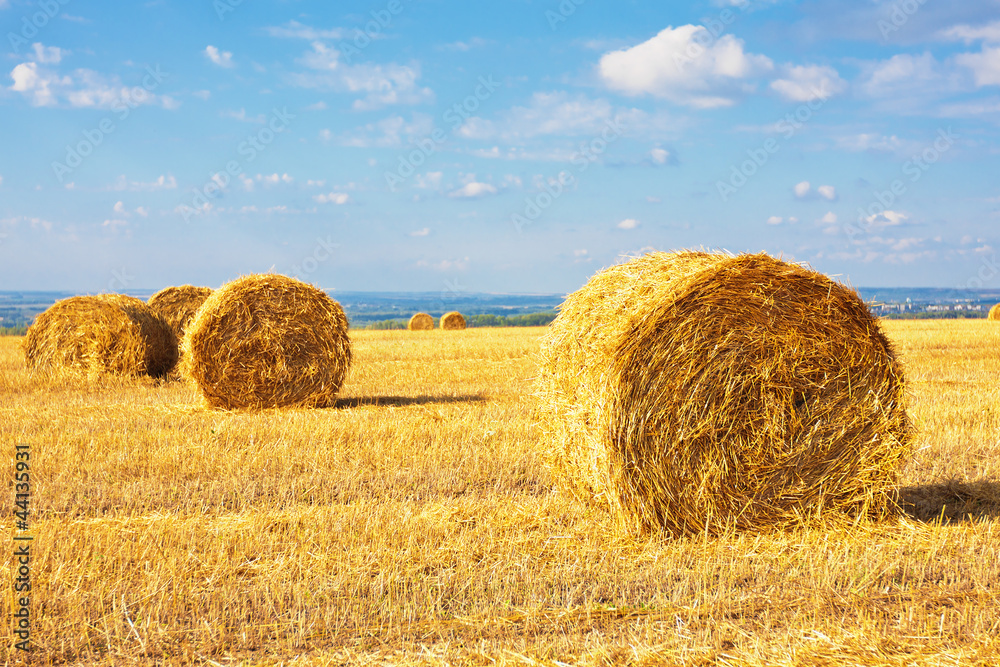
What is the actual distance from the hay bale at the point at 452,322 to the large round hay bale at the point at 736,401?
32.9 meters

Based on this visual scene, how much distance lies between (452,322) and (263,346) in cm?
2728

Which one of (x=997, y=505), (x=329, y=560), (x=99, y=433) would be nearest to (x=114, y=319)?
(x=99, y=433)

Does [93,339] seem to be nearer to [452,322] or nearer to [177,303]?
[177,303]

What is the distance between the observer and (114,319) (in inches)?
648

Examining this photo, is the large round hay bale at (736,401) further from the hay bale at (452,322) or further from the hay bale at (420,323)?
the hay bale at (420,323)

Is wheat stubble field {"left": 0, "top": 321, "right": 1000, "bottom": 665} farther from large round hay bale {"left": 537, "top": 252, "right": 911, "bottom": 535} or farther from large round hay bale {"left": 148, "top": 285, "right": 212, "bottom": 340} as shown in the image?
large round hay bale {"left": 148, "top": 285, "right": 212, "bottom": 340}

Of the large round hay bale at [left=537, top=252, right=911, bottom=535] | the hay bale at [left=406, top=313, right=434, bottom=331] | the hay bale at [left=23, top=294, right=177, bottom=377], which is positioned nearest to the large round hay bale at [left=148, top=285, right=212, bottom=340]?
the hay bale at [left=23, top=294, right=177, bottom=377]

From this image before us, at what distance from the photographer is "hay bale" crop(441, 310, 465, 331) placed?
3944cm

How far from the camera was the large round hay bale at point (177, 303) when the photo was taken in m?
19.0

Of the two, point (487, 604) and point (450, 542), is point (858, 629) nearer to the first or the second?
point (487, 604)

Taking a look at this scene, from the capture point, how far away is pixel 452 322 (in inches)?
1561

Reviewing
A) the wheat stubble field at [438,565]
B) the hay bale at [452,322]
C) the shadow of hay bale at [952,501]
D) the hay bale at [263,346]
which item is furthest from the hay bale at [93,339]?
the hay bale at [452,322]

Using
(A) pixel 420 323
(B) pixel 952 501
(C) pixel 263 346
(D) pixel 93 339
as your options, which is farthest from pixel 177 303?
(A) pixel 420 323

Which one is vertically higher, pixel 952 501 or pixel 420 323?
pixel 420 323
